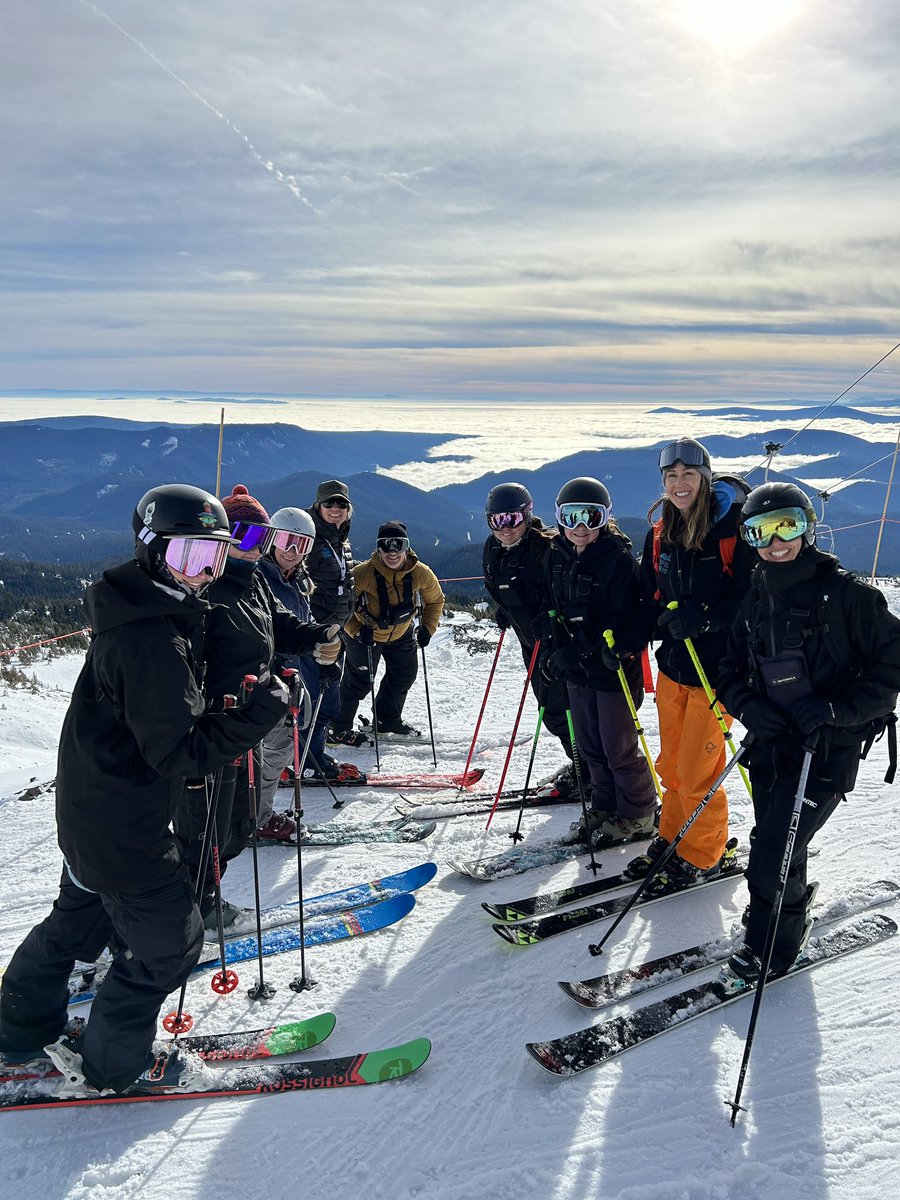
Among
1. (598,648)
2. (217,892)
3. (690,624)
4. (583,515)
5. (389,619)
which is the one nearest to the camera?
(217,892)

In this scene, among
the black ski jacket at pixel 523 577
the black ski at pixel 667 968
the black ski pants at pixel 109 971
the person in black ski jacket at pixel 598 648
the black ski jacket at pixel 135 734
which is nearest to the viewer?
the black ski jacket at pixel 135 734

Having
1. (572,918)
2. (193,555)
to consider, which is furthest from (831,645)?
(193,555)

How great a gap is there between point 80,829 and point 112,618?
1.01 metres

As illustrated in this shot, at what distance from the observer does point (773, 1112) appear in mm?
3342

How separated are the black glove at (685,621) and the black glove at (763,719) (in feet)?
2.61

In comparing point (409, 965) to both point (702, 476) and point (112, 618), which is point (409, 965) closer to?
point (112, 618)

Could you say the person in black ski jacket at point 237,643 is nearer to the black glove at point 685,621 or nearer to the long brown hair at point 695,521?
the black glove at point 685,621

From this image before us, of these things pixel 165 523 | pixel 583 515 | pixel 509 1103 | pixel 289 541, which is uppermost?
pixel 583 515

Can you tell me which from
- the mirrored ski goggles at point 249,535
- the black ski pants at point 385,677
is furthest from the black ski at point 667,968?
the black ski pants at point 385,677

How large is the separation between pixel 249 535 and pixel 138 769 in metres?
2.26

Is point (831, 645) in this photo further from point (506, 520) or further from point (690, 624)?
point (506, 520)

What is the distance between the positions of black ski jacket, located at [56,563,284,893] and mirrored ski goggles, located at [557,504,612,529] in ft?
9.73

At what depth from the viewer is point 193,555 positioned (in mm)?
3223

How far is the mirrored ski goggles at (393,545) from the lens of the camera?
8.52m
